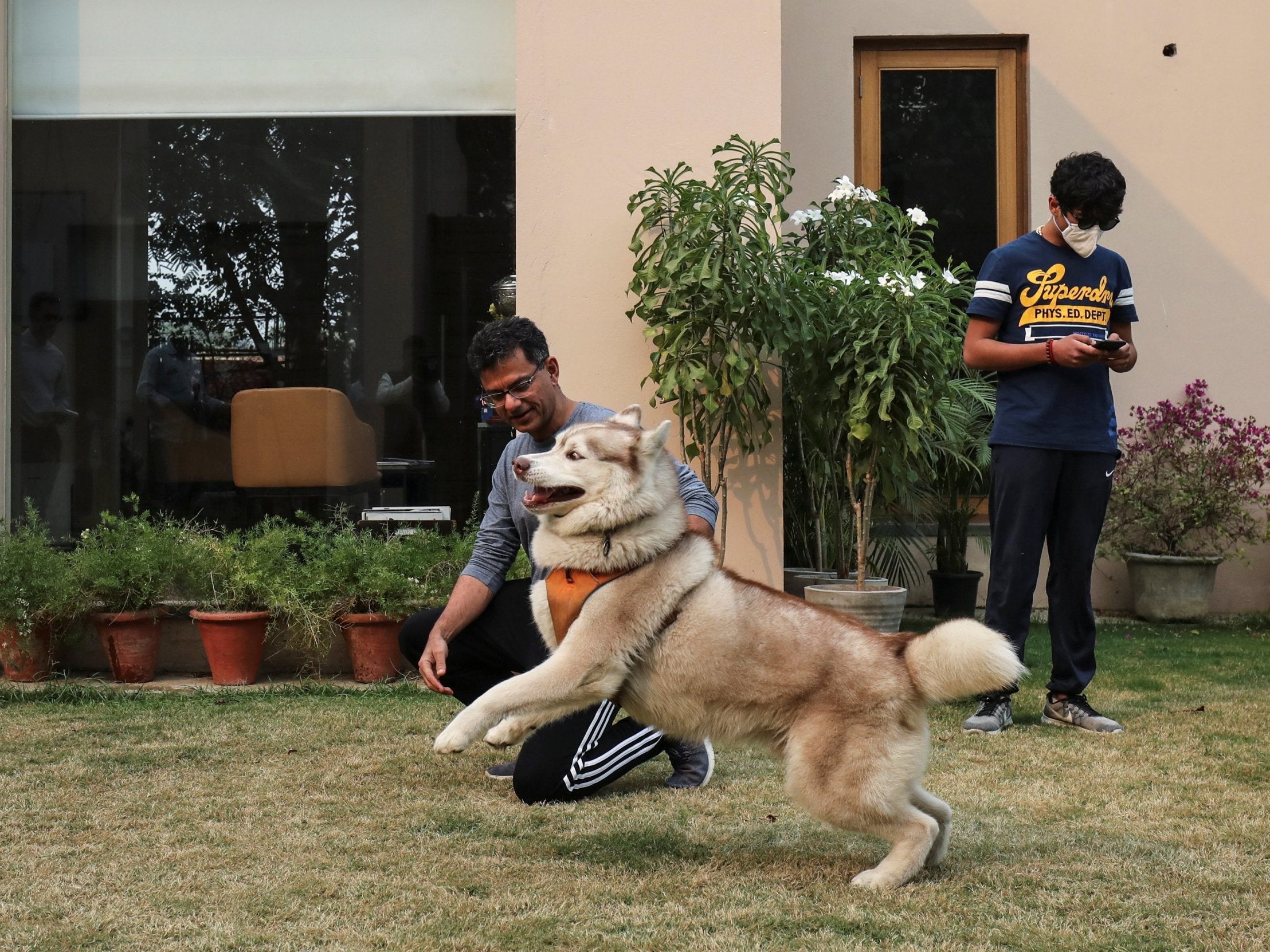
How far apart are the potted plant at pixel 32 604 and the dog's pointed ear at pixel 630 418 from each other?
3139 mm

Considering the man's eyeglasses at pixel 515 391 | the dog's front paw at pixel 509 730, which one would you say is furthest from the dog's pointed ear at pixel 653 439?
the dog's front paw at pixel 509 730

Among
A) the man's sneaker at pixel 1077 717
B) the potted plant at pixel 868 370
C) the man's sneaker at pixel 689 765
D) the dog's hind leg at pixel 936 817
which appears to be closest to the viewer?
the dog's hind leg at pixel 936 817

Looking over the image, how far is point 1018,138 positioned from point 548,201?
3516 mm

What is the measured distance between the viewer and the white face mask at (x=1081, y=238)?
4.24 meters

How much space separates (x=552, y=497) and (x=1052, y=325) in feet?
7.58

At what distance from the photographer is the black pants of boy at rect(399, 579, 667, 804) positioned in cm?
338

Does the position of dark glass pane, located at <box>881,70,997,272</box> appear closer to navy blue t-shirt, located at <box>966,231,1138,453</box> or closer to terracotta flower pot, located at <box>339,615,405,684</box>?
navy blue t-shirt, located at <box>966,231,1138,453</box>

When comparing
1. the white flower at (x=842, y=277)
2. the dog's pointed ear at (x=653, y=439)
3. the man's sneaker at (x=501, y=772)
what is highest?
the white flower at (x=842, y=277)

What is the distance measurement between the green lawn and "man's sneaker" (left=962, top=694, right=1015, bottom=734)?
104 mm

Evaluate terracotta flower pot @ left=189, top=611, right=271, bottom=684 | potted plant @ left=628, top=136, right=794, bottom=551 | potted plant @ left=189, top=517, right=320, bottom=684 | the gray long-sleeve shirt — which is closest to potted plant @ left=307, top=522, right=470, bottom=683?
potted plant @ left=189, top=517, right=320, bottom=684

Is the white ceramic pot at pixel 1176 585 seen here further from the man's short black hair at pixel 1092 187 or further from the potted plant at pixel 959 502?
the man's short black hair at pixel 1092 187

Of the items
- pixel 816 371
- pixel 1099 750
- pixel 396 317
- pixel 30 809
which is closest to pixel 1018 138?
pixel 816 371

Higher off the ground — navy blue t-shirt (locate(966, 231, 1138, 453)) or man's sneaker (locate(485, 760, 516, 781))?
navy blue t-shirt (locate(966, 231, 1138, 453))

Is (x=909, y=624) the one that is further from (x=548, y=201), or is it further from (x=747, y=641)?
(x=747, y=641)
